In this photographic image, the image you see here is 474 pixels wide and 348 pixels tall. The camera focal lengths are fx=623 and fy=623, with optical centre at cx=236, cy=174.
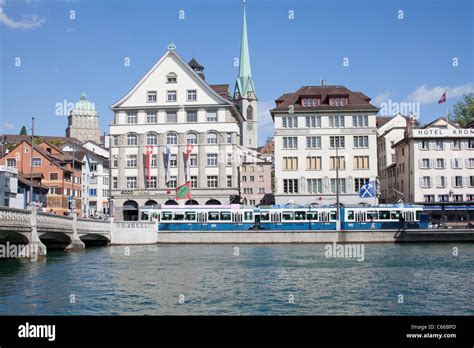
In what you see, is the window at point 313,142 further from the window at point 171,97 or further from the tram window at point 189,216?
the window at point 171,97

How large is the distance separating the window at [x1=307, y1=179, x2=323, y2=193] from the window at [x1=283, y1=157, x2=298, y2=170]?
2.84m

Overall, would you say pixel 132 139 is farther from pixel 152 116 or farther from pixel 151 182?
pixel 151 182

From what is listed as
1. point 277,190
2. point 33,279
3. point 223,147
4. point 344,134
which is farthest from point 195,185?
point 33,279

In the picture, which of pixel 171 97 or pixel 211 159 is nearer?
pixel 211 159

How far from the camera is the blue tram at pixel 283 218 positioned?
7319 centimetres

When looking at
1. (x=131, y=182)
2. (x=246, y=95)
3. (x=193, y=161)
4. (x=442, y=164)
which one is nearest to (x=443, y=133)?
(x=442, y=164)

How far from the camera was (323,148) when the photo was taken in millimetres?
87438

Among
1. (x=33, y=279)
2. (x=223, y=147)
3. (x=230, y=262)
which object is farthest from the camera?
(x=223, y=147)

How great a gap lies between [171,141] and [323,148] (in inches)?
898

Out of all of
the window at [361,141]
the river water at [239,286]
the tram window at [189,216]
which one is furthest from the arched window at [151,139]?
the river water at [239,286]
